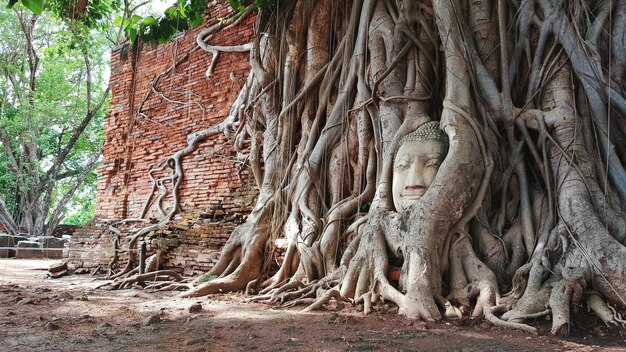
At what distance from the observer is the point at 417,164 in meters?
3.95

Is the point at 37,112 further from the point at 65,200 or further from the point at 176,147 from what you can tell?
the point at 176,147

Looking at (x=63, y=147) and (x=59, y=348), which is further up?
(x=63, y=147)

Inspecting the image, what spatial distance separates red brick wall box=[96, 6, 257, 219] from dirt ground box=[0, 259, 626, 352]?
3005mm

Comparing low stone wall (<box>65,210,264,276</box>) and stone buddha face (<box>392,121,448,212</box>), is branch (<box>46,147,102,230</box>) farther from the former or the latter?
stone buddha face (<box>392,121,448,212</box>)

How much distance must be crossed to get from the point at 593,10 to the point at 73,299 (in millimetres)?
5282

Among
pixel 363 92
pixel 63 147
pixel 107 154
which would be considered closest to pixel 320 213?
pixel 363 92

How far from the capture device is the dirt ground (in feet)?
8.14

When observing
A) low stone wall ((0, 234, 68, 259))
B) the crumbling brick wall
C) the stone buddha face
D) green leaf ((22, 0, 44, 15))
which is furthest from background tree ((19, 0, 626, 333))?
low stone wall ((0, 234, 68, 259))

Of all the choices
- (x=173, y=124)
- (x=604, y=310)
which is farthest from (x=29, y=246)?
(x=604, y=310)

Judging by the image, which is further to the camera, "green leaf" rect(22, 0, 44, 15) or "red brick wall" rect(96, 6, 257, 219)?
"red brick wall" rect(96, 6, 257, 219)

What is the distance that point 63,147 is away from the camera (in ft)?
52.6

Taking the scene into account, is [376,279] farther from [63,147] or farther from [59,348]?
[63,147]

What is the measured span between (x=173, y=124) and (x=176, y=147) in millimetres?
428

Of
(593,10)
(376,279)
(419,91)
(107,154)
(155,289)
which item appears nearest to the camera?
(376,279)
